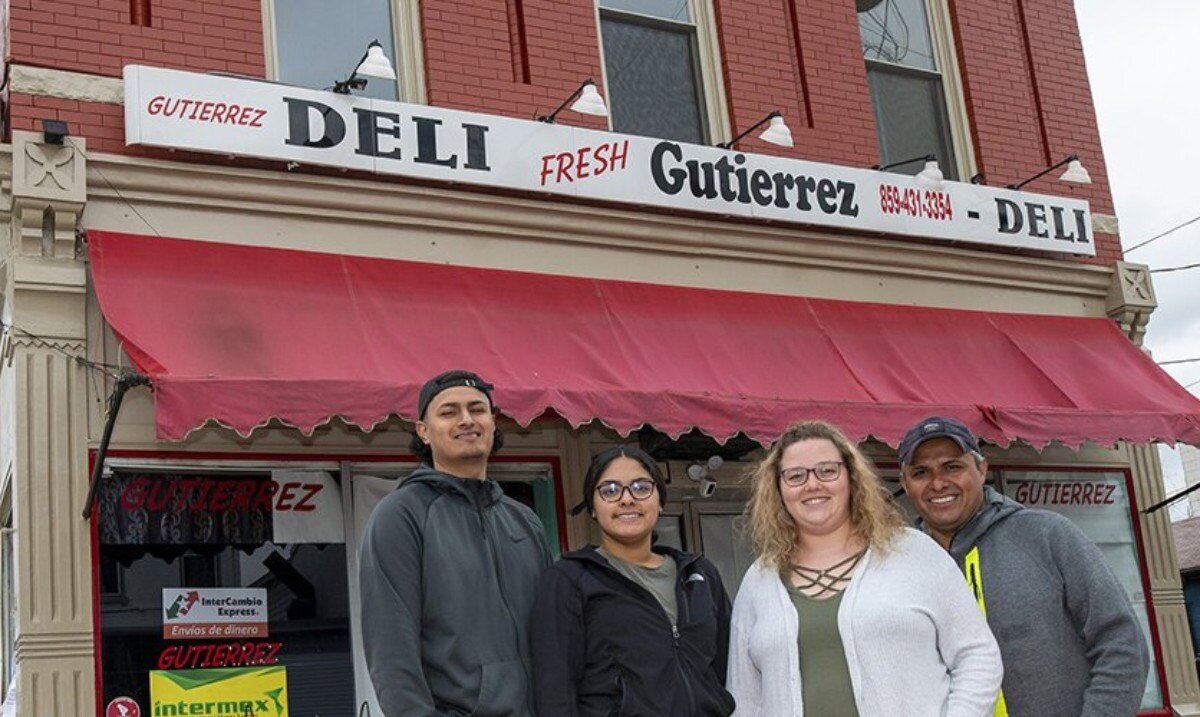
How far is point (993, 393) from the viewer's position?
10469mm

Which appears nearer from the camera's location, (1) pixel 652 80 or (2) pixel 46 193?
(2) pixel 46 193

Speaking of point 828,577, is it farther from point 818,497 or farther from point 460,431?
point 460,431

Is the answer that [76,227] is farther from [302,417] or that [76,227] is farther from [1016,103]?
[1016,103]

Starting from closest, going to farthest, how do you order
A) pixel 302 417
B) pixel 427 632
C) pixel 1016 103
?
pixel 427 632 → pixel 302 417 → pixel 1016 103

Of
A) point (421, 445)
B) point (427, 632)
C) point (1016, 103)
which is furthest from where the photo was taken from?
point (1016, 103)

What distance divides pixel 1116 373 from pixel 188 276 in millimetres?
7185

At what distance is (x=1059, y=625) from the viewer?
14.6 feet

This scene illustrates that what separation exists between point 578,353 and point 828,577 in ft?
15.6

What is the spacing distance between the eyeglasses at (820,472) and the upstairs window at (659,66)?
259 inches

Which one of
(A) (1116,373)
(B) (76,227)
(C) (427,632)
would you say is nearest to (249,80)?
(B) (76,227)

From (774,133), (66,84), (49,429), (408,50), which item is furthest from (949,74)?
(49,429)

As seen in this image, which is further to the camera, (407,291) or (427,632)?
(407,291)

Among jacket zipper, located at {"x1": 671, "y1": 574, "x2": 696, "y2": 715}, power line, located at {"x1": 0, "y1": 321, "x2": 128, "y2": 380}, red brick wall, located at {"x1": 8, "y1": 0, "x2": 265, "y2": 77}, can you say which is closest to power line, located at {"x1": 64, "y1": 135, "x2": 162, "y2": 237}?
red brick wall, located at {"x1": 8, "y1": 0, "x2": 265, "y2": 77}

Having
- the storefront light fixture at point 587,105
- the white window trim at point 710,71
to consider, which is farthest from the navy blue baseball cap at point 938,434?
the white window trim at point 710,71
